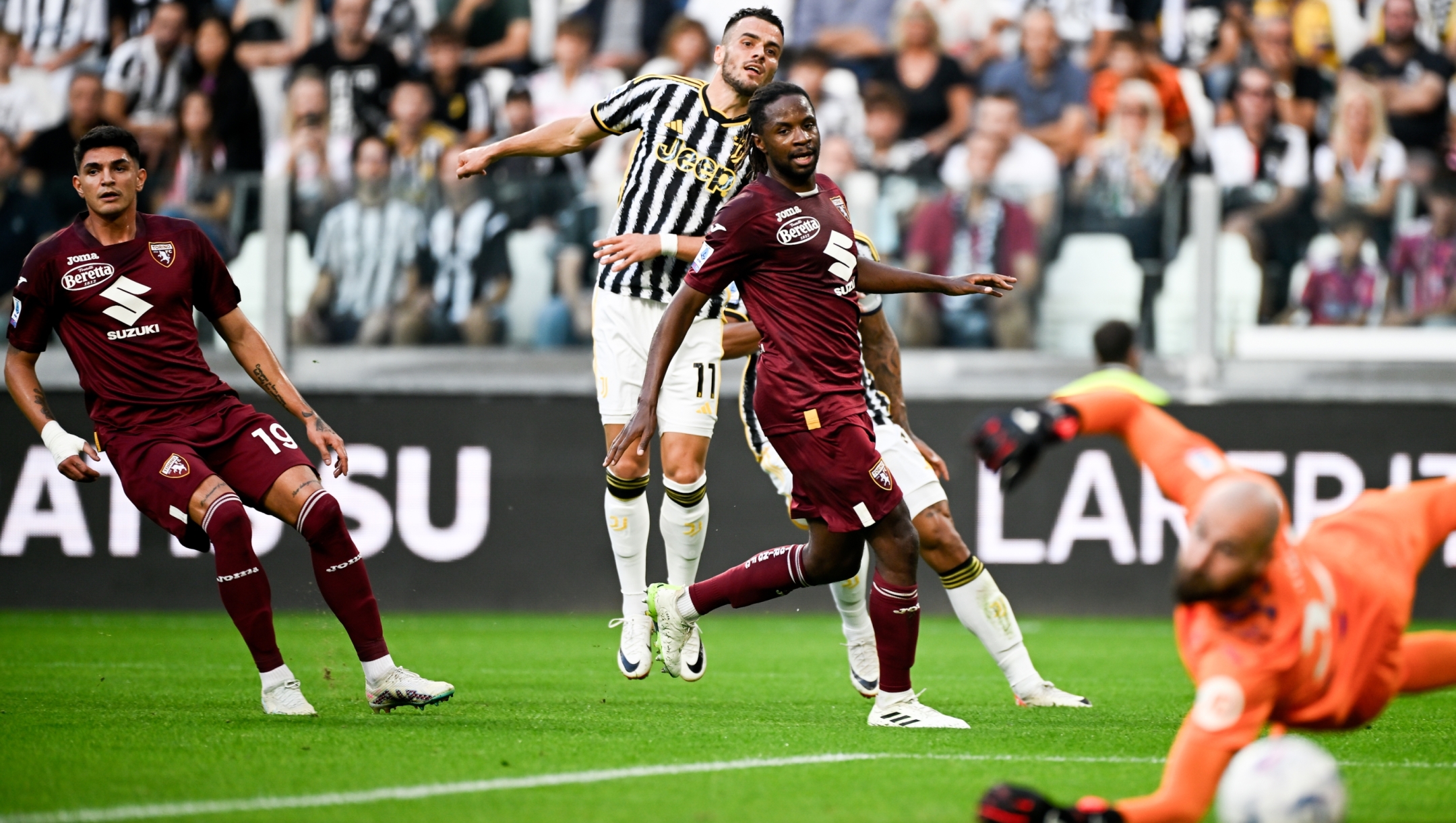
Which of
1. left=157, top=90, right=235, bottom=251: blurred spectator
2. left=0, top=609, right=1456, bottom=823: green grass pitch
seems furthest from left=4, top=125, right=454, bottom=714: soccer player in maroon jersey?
left=157, top=90, right=235, bottom=251: blurred spectator

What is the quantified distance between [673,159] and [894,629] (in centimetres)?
239

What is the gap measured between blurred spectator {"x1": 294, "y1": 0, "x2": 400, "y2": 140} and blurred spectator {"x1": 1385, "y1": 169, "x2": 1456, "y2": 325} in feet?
25.7

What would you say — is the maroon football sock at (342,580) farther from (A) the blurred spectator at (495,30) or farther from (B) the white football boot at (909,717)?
(A) the blurred spectator at (495,30)

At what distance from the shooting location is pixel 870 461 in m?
6.20

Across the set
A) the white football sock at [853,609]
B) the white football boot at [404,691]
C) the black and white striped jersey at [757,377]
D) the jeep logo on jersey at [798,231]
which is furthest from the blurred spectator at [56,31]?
the jeep logo on jersey at [798,231]

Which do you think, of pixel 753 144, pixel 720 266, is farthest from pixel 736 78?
pixel 720 266

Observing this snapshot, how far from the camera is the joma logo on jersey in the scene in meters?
7.36

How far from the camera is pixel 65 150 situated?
12906 millimetres

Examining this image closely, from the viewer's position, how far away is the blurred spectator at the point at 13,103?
13.4m

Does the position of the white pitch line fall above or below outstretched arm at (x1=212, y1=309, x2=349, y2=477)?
below

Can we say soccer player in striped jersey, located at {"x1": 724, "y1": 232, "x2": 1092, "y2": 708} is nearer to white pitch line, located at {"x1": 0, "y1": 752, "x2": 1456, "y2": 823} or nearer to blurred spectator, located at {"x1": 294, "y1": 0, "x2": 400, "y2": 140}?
white pitch line, located at {"x1": 0, "y1": 752, "x2": 1456, "y2": 823}

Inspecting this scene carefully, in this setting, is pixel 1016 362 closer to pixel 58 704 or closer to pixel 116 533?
pixel 116 533

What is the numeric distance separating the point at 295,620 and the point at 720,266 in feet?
19.7

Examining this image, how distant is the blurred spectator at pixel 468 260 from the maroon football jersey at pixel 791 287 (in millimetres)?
5610
